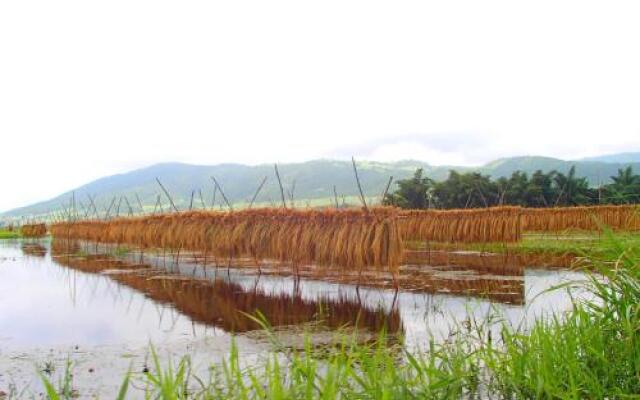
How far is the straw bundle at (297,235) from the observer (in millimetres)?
14156

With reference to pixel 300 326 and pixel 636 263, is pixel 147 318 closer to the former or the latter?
pixel 300 326

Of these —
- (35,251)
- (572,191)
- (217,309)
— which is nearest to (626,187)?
(572,191)

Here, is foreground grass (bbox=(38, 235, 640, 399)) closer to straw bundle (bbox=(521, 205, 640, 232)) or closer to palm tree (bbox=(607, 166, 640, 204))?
straw bundle (bbox=(521, 205, 640, 232))

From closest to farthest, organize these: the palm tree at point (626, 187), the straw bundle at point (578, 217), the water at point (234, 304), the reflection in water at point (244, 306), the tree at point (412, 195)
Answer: the water at point (234, 304) < the reflection in water at point (244, 306) < the straw bundle at point (578, 217) < the palm tree at point (626, 187) < the tree at point (412, 195)

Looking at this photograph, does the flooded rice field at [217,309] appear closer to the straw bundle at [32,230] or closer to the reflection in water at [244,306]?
the reflection in water at [244,306]

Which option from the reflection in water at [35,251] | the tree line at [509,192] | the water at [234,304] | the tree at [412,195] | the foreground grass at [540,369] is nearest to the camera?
the foreground grass at [540,369]

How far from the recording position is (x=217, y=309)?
40.8 ft

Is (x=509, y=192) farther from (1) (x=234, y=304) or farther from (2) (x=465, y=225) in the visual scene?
(1) (x=234, y=304)

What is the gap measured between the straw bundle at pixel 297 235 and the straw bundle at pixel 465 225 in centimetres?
878

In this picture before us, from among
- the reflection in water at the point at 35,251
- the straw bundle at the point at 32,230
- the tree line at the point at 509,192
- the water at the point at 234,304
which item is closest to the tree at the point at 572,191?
the tree line at the point at 509,192

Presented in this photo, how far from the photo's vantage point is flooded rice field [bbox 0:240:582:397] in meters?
8.34

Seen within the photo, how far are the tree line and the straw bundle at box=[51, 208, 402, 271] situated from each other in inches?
1201

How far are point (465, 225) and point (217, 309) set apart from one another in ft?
59.8

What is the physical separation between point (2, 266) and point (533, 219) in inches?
1192
